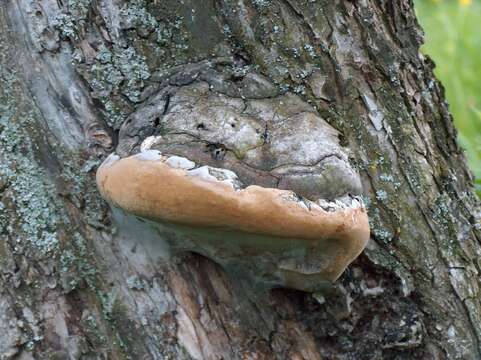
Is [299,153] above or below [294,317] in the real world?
above

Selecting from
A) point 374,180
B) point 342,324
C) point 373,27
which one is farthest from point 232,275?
point 373,27

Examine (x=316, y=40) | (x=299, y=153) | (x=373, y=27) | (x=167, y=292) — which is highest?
(x=373, y=27)

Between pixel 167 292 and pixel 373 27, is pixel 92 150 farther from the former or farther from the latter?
pixel 373 27

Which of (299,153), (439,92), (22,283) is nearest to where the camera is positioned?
(299,153)

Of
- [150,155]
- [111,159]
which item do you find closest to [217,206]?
[150,155]

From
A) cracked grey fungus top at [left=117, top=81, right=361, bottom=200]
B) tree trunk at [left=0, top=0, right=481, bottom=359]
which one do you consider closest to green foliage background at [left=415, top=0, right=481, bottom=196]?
tree trunk at [left=0, top=0, right=481, bottom=359]

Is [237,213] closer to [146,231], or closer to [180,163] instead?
[180,163]

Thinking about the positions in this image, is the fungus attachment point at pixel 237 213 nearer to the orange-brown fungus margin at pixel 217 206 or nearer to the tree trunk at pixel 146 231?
the orange-brown fungus margin at pixel 217 206
